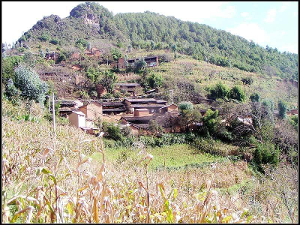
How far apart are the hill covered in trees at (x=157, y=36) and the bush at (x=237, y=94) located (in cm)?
160

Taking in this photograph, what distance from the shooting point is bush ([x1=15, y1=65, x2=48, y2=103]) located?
484 centimetres

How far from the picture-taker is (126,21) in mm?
14469

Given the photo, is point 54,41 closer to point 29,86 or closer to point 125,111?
point 125,111

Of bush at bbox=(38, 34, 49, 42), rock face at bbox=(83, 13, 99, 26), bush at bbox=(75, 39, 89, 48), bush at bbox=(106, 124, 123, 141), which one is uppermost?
rock face at bbox=(83, 13, 99, 26)

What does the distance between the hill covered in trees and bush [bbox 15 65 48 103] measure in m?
3.13

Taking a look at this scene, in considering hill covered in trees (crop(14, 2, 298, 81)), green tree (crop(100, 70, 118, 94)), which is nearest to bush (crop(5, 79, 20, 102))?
green tree (crop(100, 70, 118, 94))

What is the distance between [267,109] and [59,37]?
9.07 meters

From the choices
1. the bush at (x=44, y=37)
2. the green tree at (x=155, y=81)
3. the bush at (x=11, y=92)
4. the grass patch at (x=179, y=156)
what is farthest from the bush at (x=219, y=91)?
the bush at (x=44, y=37)

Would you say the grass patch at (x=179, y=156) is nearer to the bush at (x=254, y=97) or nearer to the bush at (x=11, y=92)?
the bush at (x=11, y=92)

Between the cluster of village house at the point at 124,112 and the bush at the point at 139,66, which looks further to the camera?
the bush at the point at 139,66

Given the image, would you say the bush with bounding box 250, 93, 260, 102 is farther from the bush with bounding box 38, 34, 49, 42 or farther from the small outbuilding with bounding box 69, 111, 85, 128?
the bush with bounding box 38, 34, 49, 42

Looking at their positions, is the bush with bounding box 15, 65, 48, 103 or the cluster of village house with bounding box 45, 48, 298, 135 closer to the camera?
the bush with bounding box 15, 65, 48, 103

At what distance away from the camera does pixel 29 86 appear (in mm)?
4996

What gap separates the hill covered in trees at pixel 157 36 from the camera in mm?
10039
